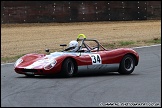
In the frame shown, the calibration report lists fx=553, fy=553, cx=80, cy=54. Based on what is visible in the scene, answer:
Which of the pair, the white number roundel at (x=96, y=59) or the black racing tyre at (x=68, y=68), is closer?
the black racing tyre at (x=68, y=68)

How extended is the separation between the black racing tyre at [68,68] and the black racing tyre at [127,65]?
1414 mm

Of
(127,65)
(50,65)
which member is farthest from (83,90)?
(127,65)

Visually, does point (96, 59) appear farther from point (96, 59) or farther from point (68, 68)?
point (68, 68)

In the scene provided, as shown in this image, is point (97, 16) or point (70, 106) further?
point (97, 16)

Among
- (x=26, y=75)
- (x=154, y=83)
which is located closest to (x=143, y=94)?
(x=154, y=83)

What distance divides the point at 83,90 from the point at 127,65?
3.62 metres

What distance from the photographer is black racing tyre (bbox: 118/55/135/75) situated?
13906 millimetres

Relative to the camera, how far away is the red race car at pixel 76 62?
1266 cm

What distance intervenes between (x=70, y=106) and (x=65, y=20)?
910 inches

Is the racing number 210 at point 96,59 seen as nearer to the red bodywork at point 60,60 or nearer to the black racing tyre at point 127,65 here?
the red bodywork at point 60,60

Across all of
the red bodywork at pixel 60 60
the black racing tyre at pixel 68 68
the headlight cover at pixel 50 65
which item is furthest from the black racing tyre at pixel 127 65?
the headlight cover at pixel 50 65

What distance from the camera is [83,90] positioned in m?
10.7

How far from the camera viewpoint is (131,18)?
32.5 m

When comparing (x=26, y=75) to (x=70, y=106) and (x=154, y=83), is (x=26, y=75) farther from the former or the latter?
(x=70, y=106)
